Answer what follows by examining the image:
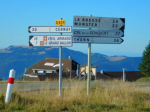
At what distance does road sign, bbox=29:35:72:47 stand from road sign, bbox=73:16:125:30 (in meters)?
1.12

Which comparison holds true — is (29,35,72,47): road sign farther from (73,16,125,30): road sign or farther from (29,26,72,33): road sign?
(73,16,125,30): road sign

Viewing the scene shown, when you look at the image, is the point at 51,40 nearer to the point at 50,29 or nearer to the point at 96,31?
the point at 50,29

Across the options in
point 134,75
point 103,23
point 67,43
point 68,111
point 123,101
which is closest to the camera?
point 68,111

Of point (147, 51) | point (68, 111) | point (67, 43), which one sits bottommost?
point (68, 111)

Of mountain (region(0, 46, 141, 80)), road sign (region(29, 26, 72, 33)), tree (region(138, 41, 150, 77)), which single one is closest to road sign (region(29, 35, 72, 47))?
road sign (region(29, 26, 72, 33))

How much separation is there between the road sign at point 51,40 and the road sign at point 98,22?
112cm

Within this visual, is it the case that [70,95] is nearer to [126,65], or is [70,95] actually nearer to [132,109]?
[132,109]

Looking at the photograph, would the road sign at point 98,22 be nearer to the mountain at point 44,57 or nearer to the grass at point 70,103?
the grass at point 70,103

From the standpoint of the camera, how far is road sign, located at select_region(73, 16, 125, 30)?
43.2 feet

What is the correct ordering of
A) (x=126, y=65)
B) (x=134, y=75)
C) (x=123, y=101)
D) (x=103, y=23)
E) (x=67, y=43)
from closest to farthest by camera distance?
(x=123, y=101)
(x=67, y=43)
(x=103, y=23)
(x=134, y=75)
(x=126, y=65)

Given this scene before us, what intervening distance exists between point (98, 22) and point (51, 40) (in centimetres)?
220

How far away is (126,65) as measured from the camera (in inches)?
5098

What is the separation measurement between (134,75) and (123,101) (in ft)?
215

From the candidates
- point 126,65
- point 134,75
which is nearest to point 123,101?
point 134,75
